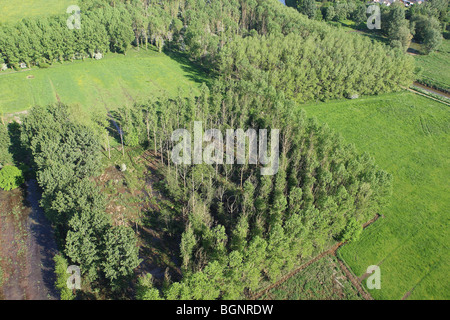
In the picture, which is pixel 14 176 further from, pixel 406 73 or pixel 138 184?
pixel 406 73

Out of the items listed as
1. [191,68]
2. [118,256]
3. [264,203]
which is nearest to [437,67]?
[191,68]

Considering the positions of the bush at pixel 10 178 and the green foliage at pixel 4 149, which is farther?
the green foliage at pixel 4 149

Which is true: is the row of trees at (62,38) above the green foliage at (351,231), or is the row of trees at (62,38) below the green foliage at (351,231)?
above

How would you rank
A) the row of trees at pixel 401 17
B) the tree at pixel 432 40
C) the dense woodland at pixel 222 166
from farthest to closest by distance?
the row of trees at pixel 401 17 → the tree at pixel 432 40 → the dense woodland at pixel 222 166

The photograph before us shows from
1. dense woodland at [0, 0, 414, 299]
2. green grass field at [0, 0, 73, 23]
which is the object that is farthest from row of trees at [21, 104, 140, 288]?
green grass field at [0, 0, 73, 23]

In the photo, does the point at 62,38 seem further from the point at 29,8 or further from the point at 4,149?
the point at 4,149

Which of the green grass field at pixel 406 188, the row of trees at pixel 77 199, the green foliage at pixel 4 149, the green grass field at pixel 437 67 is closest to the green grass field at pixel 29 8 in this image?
the green foliage at pixel 4 149

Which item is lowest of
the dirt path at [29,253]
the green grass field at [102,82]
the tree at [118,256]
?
the dirt path at [29,253]

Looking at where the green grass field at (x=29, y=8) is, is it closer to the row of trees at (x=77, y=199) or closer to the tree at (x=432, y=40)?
the row of trees at (x=77, y=199)
